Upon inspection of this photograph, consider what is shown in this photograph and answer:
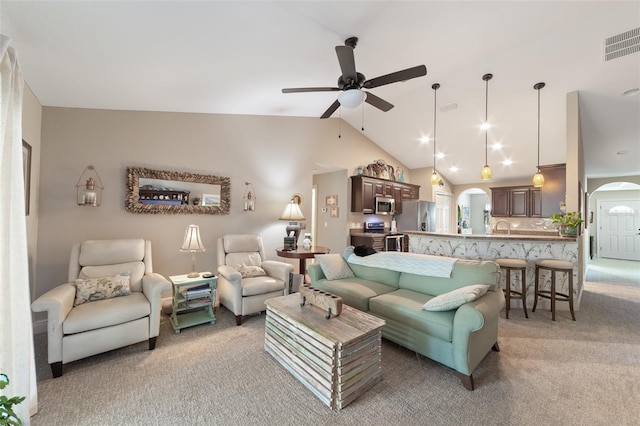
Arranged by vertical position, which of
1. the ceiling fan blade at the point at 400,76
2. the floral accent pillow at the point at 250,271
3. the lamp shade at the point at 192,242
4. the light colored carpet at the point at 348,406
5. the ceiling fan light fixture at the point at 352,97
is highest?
the ceiling fan blade at the point at 400,76

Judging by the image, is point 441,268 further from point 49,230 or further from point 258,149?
point 49,230

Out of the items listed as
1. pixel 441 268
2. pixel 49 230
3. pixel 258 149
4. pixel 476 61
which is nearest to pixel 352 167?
pixel 258 149

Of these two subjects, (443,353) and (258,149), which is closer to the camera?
(443,353)

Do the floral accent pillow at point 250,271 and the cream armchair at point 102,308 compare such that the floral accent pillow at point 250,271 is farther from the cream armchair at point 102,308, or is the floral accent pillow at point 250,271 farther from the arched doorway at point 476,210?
the arched doorway at point 476,210

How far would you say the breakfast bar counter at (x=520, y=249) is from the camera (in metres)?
3.62

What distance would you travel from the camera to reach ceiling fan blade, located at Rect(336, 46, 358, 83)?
A: 2068mm

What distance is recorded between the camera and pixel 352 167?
5895 mm

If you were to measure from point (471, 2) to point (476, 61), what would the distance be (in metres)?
1.39

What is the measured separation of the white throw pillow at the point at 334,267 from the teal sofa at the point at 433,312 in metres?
0.07

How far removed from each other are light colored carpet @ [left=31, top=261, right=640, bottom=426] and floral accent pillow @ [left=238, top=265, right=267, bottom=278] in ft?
2.68

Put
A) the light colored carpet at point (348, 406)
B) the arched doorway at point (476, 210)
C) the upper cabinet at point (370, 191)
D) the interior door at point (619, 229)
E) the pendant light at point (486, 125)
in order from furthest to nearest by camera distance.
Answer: the arched doorway at point (476, 210) < the interior door at point (619, 229) < the upper cabinet at point (370, 191) < the pendant light at point (486, 125) < the light colored carpet at point (348, 406)

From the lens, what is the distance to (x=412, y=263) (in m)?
2.98

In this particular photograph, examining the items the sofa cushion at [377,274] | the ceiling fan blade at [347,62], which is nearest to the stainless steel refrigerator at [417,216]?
the sofa cushion at [377,274]

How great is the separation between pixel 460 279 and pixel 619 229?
32.4 ft
